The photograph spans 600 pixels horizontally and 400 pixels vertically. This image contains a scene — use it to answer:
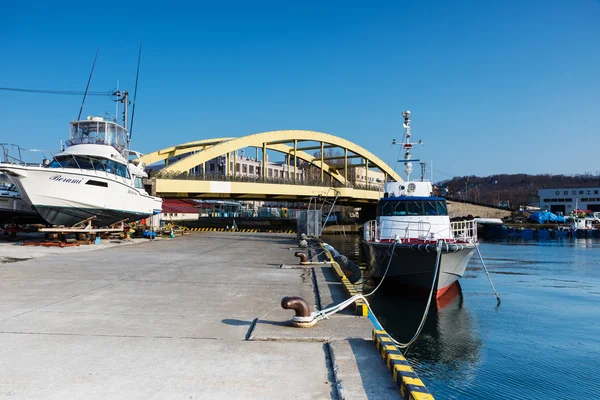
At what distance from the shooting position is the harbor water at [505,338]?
870 centimetres

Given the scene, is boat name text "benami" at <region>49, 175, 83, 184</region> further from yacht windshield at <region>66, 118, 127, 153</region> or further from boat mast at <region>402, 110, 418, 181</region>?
boat mast at <region>402, 110, 418, 181</region>

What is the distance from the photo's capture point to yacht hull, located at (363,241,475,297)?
15172 millimetres

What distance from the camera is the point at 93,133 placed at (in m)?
27.1

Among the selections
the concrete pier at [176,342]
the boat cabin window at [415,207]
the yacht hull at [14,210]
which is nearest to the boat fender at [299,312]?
the concrete pier at [176,342]

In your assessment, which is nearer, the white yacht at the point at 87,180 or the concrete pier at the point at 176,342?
the concrete pier at the point at 176,342

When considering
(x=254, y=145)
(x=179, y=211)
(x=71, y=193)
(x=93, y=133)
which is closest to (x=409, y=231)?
(x=71, y=193)

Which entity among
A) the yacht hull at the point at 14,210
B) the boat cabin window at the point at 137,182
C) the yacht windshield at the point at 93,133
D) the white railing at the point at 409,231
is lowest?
the white railing at the point at 409,231

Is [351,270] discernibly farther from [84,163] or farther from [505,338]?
[84,163]

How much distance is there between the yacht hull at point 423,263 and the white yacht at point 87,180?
14.8m

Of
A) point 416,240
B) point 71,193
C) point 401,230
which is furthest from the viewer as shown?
point 71,193

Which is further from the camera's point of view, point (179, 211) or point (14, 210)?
point (179, 211)

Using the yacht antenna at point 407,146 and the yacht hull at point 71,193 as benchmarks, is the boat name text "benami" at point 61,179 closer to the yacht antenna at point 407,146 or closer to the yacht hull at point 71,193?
the yacht hull at point 71,193

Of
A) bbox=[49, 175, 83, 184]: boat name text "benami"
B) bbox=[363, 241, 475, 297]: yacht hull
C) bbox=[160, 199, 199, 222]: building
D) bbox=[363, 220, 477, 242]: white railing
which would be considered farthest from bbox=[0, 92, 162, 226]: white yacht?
bbox=[160, 199, 199, 222]: building

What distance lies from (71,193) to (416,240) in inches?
642
